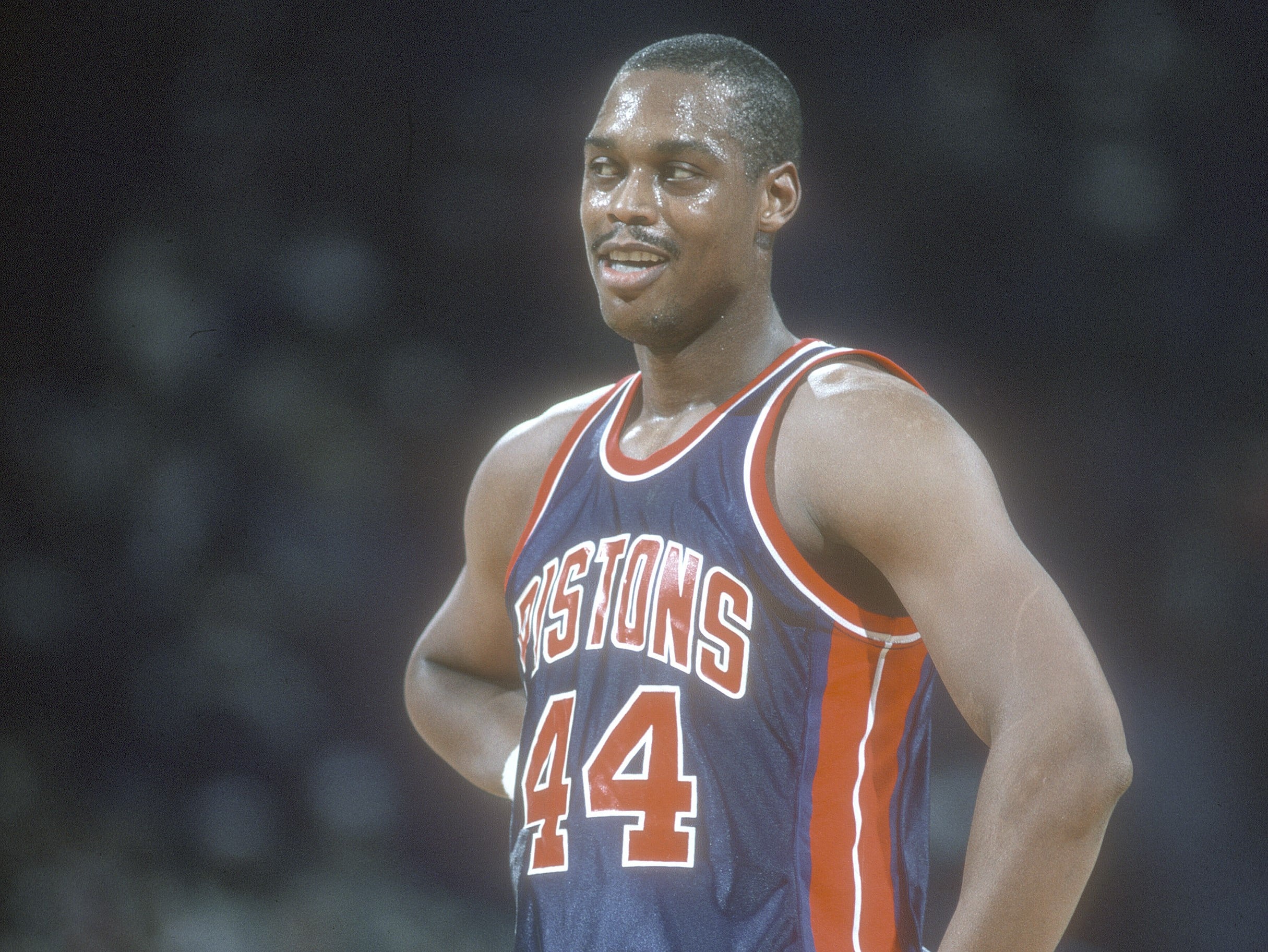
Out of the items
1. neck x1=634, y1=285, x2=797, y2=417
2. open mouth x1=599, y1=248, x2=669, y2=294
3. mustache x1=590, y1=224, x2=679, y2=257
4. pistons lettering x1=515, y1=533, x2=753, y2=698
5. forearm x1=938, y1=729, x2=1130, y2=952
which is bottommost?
forearm x1=938, y1=729, x2=1130, y2=952

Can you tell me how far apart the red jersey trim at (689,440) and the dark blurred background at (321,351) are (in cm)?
68

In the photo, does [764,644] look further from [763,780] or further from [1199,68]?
[1199,68]

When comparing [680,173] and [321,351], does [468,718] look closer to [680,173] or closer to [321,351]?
[680,173]

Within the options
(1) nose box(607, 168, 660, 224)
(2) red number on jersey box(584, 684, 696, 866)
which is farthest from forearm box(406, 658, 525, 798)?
(1) nose box(607, 168, 660, 224)

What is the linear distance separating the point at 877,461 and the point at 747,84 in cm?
46

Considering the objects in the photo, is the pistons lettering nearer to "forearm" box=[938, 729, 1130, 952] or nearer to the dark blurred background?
"forearm" box=[938, 729, 1130, 952]

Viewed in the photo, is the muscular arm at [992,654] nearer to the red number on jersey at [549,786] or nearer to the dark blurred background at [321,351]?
the red number on jersey at [549,786]

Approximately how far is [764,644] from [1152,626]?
0.88 m

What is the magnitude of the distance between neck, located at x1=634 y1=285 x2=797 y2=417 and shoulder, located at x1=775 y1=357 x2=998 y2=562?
121 mm

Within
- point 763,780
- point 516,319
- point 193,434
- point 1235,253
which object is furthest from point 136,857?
point 1235,253

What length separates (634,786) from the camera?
1.19m

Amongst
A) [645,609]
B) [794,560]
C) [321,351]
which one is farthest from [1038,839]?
[321,351]

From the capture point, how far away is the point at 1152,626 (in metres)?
1.83

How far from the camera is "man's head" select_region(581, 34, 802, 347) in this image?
1.29 metres
